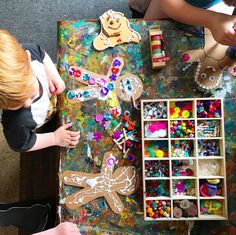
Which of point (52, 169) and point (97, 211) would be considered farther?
point (52, 169)

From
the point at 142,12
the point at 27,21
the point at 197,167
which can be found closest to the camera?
the point at 197,167

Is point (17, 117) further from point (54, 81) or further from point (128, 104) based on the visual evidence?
point (128, 104)

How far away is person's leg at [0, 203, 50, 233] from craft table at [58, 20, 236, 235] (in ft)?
0.64

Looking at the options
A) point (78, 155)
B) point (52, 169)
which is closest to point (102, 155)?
point (78, 155)

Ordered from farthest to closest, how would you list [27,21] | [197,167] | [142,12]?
[27,21]
[142,12]
[197,167]

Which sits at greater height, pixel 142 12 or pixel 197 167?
pixel 142 12

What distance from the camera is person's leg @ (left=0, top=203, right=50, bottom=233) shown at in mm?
984

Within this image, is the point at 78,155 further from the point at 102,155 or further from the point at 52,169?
the point at 52,169

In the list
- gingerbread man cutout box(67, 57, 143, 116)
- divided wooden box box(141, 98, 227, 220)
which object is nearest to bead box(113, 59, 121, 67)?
gingerbread man cutout box(67, 57, 143, 116)

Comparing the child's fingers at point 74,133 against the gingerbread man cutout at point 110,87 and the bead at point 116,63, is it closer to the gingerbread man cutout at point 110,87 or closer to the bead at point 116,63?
the gingerbread man cutout at point 110,87

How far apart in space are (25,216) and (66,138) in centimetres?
33

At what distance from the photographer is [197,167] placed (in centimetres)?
78

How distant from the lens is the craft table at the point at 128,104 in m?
0.81

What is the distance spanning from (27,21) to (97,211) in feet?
2.51
